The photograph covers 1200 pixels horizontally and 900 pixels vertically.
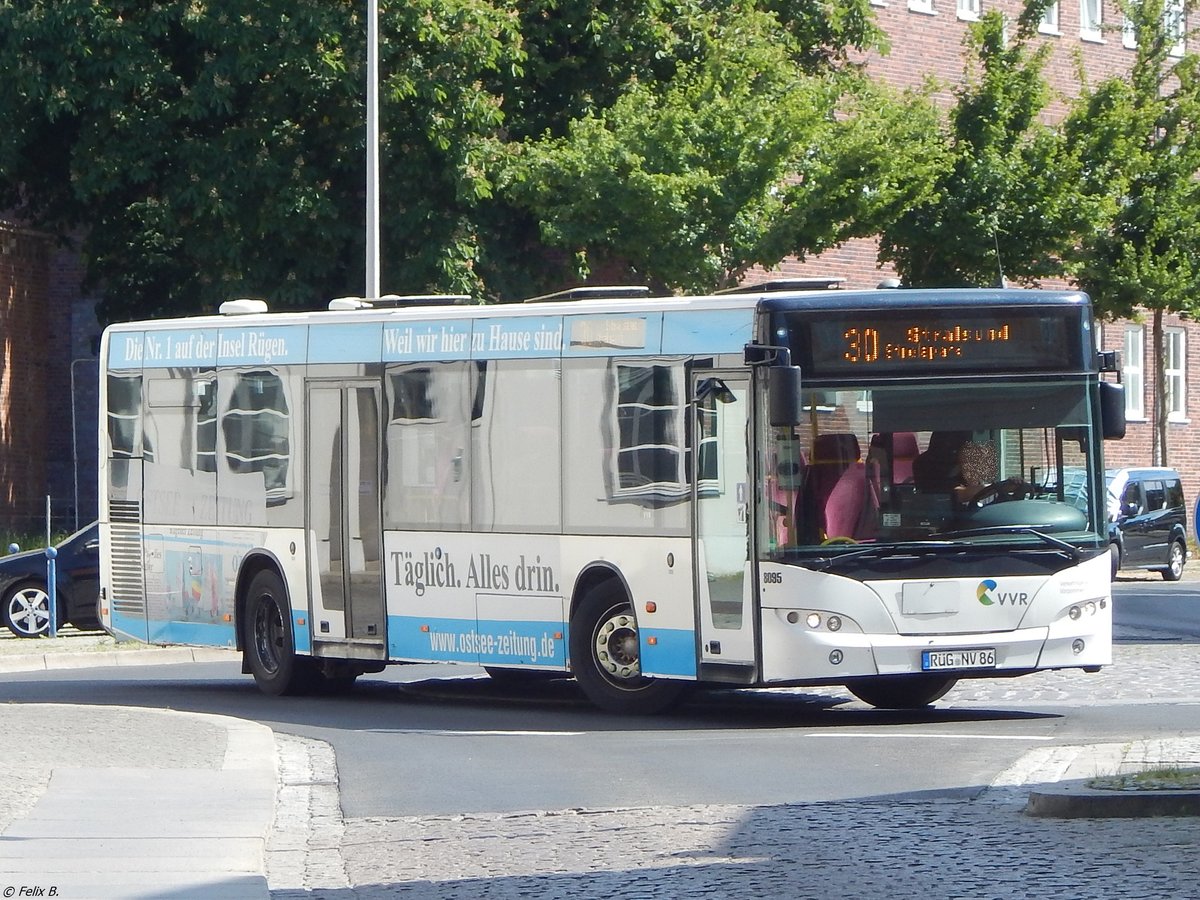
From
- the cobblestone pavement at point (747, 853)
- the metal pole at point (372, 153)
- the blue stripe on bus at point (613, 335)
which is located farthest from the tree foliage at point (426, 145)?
the cobblestone pavement at point (747, 853)

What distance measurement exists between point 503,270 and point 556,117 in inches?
103

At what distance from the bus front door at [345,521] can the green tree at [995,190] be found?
19181 mm

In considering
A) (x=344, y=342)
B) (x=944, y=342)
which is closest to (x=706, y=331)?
(x=944, y=342)

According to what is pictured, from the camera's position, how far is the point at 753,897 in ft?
26.5

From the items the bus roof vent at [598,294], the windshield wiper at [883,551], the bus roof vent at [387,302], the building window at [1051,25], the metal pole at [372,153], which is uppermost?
the building window at [1051,25]

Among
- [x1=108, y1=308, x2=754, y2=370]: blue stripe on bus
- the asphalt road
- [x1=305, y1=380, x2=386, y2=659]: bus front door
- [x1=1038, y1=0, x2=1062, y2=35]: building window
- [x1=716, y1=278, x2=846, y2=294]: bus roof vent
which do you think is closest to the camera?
the asphalt road

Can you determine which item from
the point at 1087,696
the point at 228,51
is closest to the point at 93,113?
the point at 228,51

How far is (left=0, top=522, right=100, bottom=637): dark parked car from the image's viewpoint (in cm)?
2620

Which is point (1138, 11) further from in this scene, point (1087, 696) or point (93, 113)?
point (1087, 696)

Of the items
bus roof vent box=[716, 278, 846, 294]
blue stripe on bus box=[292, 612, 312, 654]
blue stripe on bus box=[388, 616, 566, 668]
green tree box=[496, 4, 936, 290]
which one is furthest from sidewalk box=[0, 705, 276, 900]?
green tree box=[496, 4, 936, 290]

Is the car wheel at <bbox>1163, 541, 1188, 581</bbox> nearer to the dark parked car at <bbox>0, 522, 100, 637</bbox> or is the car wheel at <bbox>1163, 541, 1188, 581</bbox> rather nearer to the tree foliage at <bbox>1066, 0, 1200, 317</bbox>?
the tree foliage at <bbox>1066, 0, 1200, 317</bbox>

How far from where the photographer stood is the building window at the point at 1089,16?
162 feet

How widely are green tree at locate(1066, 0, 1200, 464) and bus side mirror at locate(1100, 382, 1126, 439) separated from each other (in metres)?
23.3

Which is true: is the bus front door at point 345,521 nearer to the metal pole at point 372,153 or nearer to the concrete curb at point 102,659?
the concrete curb at point 102,659
